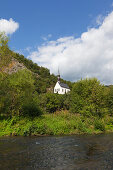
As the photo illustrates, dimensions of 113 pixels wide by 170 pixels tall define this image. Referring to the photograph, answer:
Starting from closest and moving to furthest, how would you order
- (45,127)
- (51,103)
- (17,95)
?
(45,127) → (17,95) → (51,103)

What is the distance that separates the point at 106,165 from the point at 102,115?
884 inches

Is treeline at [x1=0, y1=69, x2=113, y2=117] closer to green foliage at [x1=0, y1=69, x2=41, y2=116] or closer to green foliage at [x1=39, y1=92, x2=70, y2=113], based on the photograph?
green foliage at [x1=0, y1=69, x2=41, y2=116]

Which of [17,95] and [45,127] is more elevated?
[17,95]

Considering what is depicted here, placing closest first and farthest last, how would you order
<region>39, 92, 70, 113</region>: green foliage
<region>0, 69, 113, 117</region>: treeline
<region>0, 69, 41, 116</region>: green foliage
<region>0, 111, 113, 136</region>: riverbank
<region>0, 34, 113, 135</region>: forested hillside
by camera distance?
<region>0, 111, 113, 136</region>: riverbank
<region>0, 34, 113, 135</region>: forested hillside
<region>0, 69, 41, 116</region>: green foliage
<region>0, 69, 113, 117</region>: treeline
<region>39, 92, 70, 113</region>: green foliage

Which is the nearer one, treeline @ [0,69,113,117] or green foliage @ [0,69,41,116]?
green foliage @ [0,69,41,116]

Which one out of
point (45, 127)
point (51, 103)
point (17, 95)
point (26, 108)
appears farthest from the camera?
point (51, 103)

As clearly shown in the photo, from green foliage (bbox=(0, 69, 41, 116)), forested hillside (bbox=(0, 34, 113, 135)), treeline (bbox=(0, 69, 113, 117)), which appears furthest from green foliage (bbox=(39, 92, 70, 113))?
green foliage (bbox=(0, 69, 41, 116))

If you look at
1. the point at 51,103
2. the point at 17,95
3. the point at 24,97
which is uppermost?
the point at 17,95

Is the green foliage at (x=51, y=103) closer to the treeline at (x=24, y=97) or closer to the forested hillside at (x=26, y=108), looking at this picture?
the treeline at (x=24, y=97)

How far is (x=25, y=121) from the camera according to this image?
2427 cm

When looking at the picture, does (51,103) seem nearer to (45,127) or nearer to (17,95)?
(17,95)

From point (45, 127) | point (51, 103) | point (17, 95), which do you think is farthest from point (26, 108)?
point (51, 103)

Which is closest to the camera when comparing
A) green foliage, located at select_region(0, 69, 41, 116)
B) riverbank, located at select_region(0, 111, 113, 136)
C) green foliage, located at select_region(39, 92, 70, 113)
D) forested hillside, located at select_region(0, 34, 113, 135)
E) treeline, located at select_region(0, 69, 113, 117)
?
riverbank, located at select_region(0, 111, 113, 136)

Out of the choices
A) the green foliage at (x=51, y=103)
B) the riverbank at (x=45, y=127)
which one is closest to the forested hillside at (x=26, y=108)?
the riverbank at (x=45, y=127)
